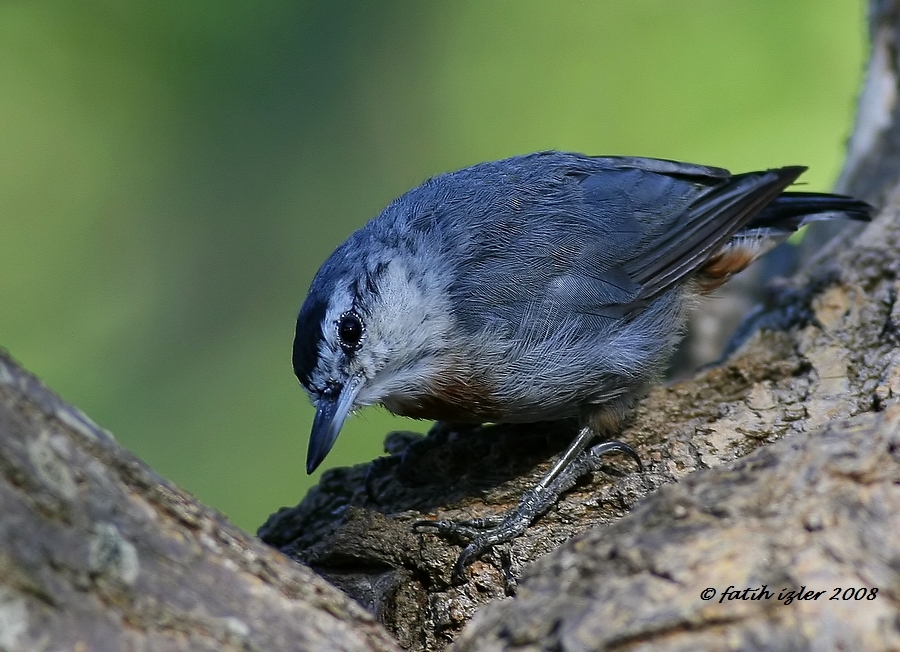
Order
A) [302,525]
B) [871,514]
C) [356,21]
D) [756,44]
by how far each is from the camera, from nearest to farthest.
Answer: [871,514], [302,525], [756,44], [356,21]

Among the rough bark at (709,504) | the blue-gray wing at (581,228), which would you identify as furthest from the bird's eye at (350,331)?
the rough bark at (709,504)

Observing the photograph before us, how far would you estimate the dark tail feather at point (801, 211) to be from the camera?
3955mm

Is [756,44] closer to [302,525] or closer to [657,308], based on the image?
[657,308]

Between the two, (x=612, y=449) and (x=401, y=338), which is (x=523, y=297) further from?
(x=612, y=449)

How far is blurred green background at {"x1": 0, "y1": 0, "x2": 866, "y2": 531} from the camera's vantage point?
22.3 ft

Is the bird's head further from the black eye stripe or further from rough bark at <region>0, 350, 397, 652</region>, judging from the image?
rough bark at <region>0, 350, 397, 652</region>

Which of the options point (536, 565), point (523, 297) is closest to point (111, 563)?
point (536, 565)

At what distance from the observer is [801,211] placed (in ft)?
13.3

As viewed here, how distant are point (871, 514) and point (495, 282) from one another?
1805mm

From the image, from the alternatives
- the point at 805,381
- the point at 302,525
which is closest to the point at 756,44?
the point at 805,381

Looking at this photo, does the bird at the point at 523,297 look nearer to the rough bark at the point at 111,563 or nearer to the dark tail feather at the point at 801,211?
the dark tail feather at the point at 801,211

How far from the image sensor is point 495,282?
3420mm

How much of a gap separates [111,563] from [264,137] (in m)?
6.83

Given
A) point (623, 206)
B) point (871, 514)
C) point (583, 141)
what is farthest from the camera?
point (583, 141)
